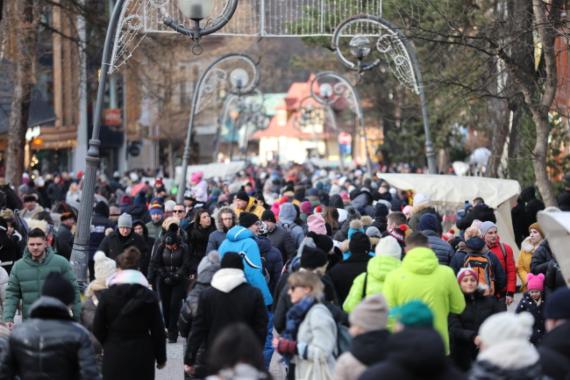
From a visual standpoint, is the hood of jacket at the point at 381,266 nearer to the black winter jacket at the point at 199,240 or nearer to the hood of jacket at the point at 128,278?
the hood of jacket at the point at 128,278

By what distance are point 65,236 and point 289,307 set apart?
8.22 meters

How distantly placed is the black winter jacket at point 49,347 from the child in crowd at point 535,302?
445 cm

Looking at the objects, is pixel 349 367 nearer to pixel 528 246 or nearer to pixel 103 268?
pixel 103 268

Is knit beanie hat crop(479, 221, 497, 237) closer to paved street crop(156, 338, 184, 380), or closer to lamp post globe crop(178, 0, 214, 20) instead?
paved street crop(156, 338, 184, 380)

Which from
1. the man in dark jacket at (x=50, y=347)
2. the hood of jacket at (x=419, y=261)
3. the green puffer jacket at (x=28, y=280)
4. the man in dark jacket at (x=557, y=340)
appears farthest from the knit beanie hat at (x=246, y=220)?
the man in dark jacket at (x=557, y=340)

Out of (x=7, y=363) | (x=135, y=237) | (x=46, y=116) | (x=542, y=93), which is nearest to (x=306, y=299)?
(x=7, y=363)

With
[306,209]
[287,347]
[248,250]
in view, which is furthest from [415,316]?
[306,209]

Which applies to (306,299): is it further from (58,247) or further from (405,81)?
(405,81)

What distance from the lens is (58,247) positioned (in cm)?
1681

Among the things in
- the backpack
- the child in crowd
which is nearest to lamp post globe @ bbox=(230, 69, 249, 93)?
the backpack

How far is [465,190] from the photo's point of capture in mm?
20125

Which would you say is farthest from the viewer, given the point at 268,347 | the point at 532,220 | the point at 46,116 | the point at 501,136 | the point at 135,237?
the point at 46,116

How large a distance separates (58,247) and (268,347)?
18.5 feet

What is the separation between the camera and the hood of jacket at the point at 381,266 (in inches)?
384
